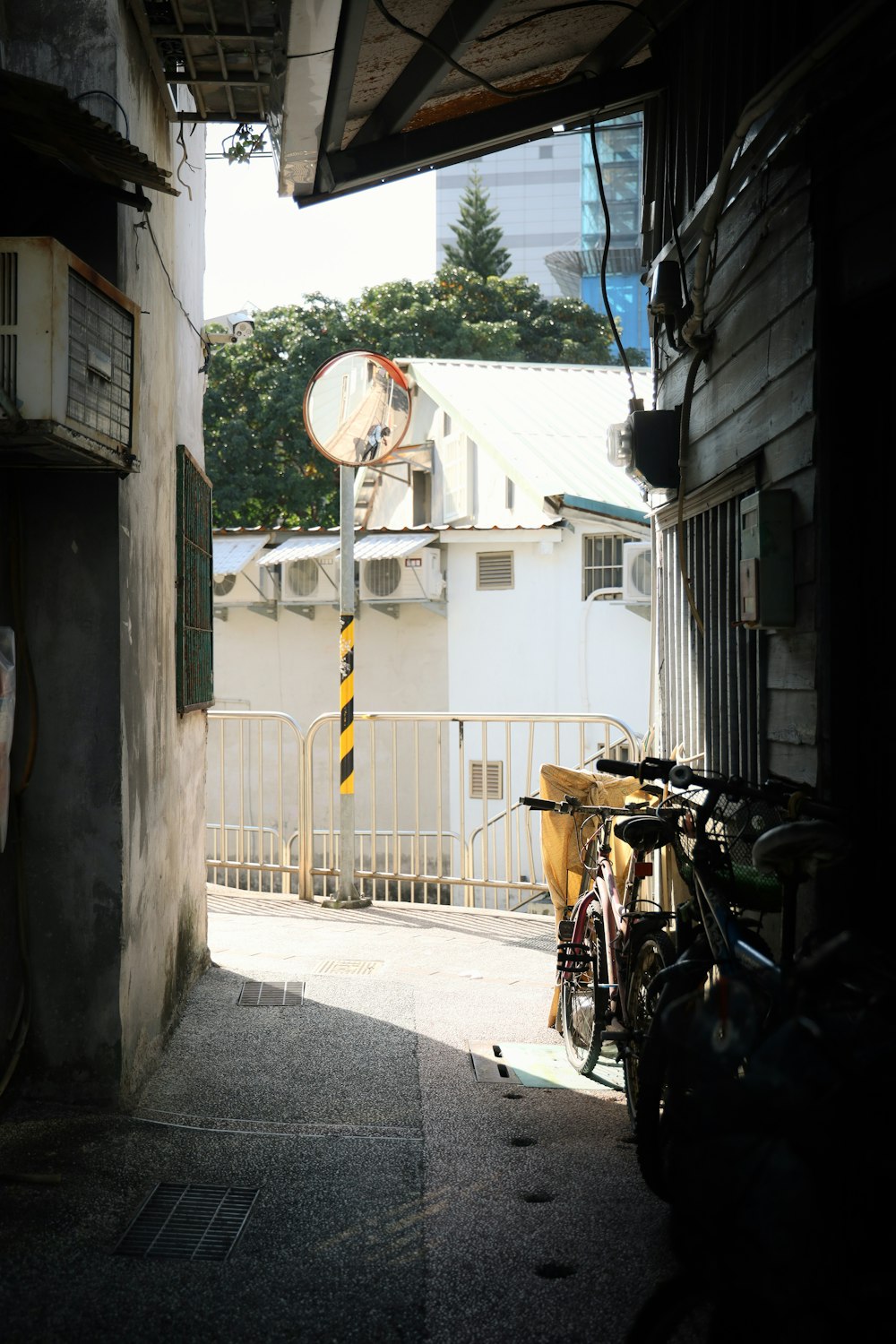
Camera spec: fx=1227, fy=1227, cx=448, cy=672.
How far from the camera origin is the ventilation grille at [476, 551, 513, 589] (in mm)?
17812

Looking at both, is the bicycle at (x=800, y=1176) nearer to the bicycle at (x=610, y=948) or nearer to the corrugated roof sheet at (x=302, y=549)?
the bicycle at (x=610, y=948)

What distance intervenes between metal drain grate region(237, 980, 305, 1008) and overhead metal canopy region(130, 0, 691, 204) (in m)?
3.80

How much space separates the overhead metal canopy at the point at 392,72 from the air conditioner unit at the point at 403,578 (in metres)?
11.6

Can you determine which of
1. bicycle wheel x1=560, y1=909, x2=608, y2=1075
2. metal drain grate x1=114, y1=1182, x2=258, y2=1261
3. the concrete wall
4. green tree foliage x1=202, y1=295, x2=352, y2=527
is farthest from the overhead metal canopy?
green tree foliage x1=202, y1=295, x2=352, y2=527

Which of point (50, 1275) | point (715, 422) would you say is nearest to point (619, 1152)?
point (50, 1275)

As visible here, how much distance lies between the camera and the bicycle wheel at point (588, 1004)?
4.50m

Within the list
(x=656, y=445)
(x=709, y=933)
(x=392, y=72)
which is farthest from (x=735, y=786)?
(x=392, y=72)

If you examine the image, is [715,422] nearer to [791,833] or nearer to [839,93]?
[839,93]

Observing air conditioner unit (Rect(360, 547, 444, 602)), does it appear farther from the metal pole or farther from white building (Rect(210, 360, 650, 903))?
the metal pole

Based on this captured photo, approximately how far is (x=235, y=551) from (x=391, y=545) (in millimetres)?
2793

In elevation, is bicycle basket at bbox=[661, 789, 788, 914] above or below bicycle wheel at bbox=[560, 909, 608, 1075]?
above

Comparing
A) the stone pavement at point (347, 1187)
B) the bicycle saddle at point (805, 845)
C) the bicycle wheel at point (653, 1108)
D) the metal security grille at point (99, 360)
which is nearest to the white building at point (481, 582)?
the stone pavement at point (347, 1187)

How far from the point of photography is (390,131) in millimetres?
5734

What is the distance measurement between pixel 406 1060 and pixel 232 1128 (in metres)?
0.97
